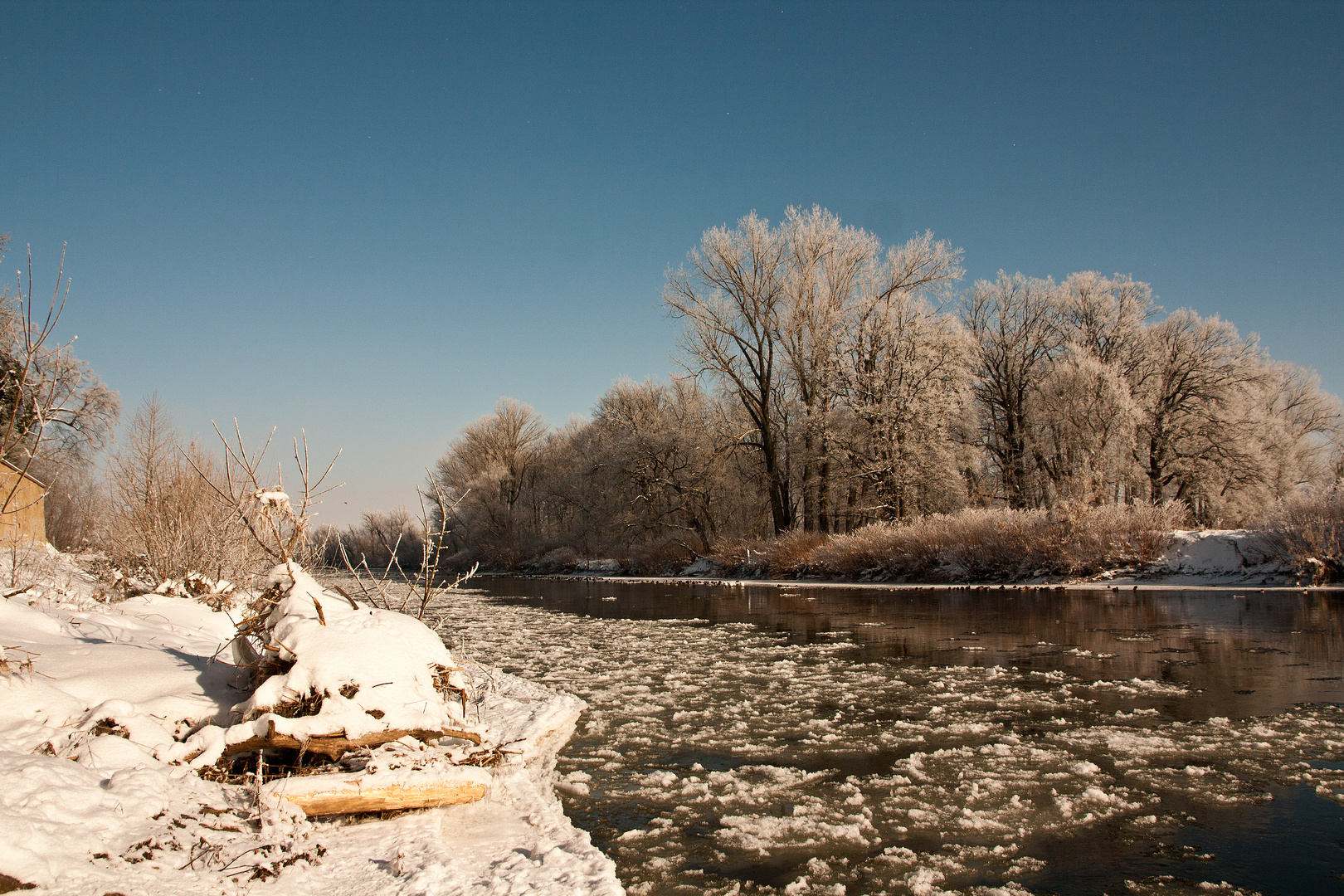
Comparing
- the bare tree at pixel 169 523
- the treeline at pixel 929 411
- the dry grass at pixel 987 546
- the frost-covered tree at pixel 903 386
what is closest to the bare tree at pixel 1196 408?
the treeline at pixel 929 411

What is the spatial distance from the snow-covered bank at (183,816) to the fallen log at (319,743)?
0.08 m

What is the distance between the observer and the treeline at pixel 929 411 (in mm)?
26625

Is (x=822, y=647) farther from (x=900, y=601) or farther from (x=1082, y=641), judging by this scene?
(x=900, y=601)

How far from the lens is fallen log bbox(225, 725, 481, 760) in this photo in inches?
166

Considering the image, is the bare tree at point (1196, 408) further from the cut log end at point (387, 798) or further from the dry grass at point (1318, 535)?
the cut log end at point (387, 798)

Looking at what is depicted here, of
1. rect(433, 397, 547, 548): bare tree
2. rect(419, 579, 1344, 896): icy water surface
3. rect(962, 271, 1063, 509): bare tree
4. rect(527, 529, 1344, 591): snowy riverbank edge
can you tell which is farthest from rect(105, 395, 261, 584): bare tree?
rect(433, 397, 547, 548): bare tree

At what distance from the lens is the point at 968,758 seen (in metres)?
5.15

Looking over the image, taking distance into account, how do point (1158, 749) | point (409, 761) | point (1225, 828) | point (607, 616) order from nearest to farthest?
point (1225, 828)
point (409, 761)
point (1158, 749)
point (607, 616)

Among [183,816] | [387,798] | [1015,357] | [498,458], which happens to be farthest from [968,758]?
[498,458]

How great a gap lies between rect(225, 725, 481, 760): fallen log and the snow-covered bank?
8 cm

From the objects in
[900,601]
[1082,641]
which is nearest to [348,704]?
[1082,641]

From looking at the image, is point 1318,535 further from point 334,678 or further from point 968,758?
point 334,678

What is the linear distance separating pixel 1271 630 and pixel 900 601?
23.9 feet

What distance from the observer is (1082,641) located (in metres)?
9.87
